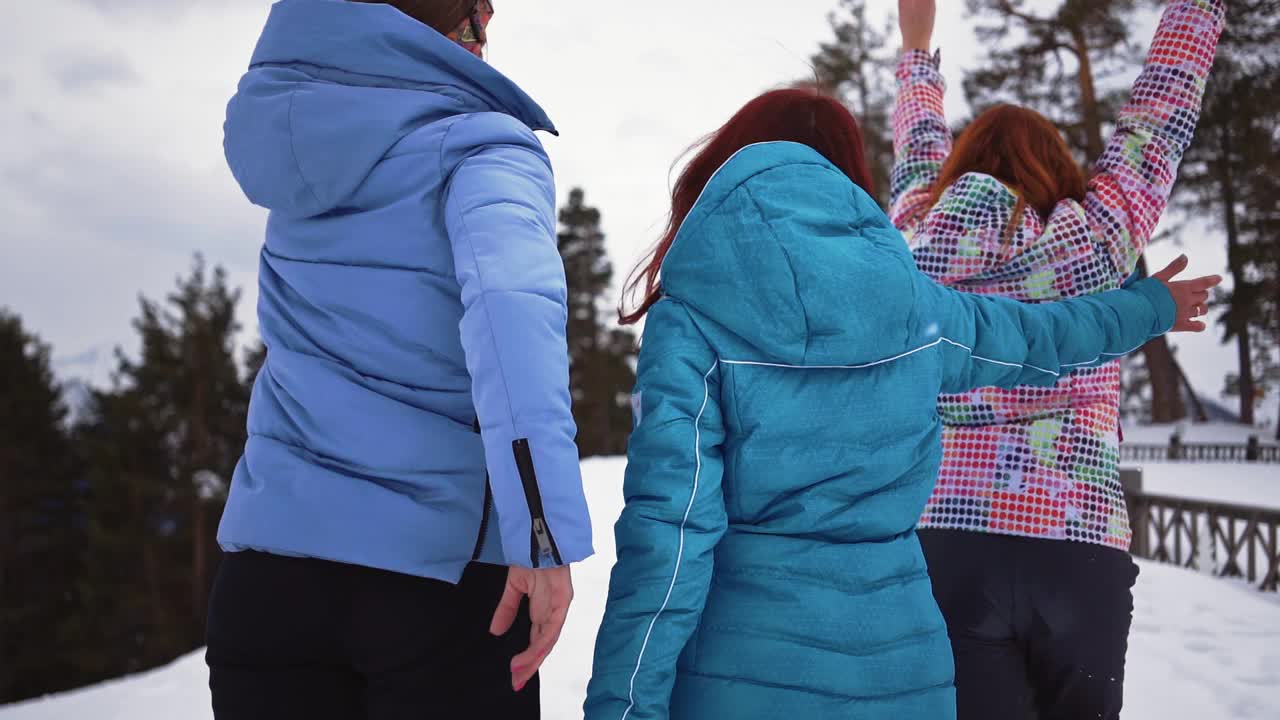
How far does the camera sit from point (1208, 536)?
40.5 ft

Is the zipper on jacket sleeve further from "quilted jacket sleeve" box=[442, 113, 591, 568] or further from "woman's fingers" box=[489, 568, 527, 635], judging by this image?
"woman's fingers" box=[489, 568, 527, 635]

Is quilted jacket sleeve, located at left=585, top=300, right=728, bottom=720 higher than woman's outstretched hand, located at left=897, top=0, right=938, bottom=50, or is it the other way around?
woman's outstretched hand, located at left=897, top=0, right=938, bottom=50

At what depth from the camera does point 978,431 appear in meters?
2.13

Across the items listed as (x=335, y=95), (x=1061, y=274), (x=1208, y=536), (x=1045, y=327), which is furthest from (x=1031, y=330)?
(x=1208, y=536)

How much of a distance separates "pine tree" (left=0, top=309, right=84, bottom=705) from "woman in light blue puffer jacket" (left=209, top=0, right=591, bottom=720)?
34447mm

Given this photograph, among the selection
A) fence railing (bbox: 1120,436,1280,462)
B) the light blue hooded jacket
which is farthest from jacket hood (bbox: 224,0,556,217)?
fence railing (bbox: 1120,436,1280,462)

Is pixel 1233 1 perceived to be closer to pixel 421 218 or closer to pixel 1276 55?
pixel 1276 55

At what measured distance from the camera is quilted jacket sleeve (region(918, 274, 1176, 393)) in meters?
1.66

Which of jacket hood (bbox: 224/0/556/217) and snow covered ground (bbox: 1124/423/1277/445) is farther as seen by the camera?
snow covered ground (bbox: 1124/423/1277/445)

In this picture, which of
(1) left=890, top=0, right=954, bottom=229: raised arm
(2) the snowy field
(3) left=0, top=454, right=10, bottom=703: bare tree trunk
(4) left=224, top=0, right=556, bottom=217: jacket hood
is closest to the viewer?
(4) left=224, top=0, right=556, bottom=217: jacket hood

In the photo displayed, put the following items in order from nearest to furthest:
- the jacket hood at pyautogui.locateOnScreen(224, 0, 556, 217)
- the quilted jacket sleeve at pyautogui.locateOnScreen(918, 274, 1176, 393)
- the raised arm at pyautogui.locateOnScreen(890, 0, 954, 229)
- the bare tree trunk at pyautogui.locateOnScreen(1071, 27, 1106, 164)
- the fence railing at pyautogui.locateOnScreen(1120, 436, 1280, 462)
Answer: the jacket hood at pyautogui.locateOnScreen(224, 0, 556, 217), the quilted jacket sleeve at pyautogui.locateOnScreen(918, 274, 1176, 393), the raised arm at pyautogui.locateOnScreen(890, 0, 954, 229), the fence railing at pyautogui.locateOnScreen(1120, 436, 1280, 462), the bare tree trunk at pyautogui.locateOnScreen(1071, 27, 1106, 164)

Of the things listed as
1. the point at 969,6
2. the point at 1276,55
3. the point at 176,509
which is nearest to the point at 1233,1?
the point at 1276,55

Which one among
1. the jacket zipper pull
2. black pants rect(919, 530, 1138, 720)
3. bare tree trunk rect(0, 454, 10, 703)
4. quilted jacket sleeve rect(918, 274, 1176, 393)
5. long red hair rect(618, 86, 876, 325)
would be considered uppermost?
long red hair rect(618, 86, 876, 325)

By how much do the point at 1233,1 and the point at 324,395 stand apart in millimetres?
31110
